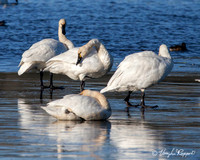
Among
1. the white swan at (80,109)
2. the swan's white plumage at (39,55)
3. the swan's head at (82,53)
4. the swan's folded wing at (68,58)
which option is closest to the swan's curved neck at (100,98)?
the white swan at (80,109)

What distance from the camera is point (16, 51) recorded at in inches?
979

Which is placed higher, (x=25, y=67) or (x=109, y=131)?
(x=109, y=131)

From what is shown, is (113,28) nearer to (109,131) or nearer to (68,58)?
(68,58)

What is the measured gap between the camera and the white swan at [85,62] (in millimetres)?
13695

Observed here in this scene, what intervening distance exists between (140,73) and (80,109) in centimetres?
236

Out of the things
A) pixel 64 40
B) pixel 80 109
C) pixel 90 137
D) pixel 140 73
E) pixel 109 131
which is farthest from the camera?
pixel 64 40

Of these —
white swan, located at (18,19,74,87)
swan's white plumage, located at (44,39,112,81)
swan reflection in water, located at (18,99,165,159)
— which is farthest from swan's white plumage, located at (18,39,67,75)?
swan reflection in water, located at (18,99,165,159)

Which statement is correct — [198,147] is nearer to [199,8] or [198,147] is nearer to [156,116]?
[156,116]

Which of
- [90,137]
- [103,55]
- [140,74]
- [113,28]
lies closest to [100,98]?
[90,137]

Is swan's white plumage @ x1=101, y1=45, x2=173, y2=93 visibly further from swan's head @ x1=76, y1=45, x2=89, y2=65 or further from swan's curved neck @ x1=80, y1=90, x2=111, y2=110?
swan's head @ x1=76, y1=45, x2=89, y2=65

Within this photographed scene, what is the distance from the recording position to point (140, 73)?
1209 cm

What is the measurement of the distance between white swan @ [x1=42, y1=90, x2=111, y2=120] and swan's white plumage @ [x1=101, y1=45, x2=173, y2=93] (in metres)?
1.79

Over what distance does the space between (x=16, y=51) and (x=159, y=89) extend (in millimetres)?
11567

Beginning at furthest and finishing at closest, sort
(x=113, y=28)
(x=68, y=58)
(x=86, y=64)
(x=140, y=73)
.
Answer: (x=113, y=28)
(x=68, y=58)
(x=86, y=64)
(x=140, y=73)
